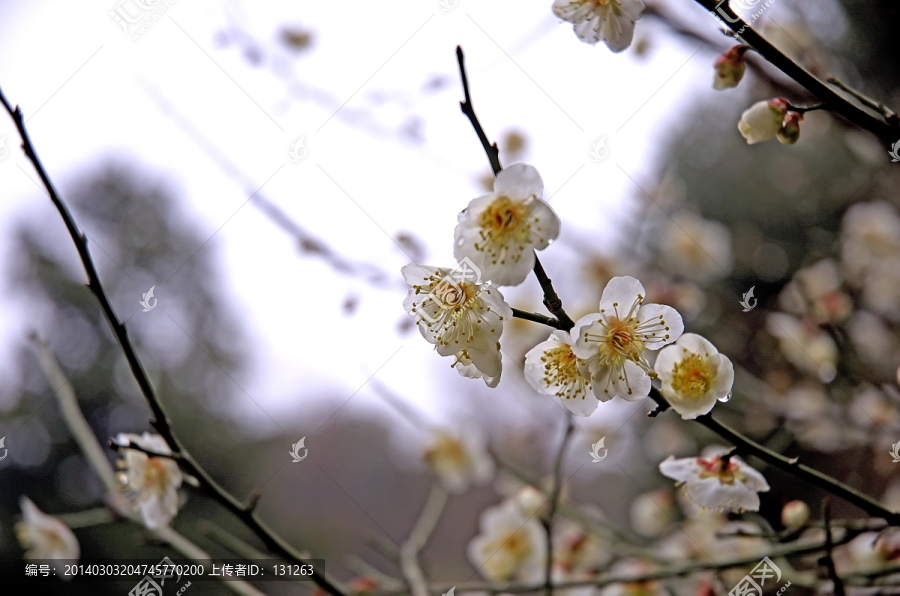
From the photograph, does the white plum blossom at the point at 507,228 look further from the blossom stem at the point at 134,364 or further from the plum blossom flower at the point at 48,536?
the plum blossom flower at the point at 48,536

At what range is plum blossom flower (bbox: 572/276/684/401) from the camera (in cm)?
56

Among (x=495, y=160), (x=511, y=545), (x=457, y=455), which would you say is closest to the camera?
(x=495, y=160)

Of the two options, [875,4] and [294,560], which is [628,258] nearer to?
[875,4]

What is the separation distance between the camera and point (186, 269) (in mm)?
4711

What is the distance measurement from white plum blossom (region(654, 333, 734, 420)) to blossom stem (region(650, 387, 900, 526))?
1.0 inches

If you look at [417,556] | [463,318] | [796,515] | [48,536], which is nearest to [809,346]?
[796,515]

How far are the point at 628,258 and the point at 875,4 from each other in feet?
3.49

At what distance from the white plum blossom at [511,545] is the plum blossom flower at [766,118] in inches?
39.6

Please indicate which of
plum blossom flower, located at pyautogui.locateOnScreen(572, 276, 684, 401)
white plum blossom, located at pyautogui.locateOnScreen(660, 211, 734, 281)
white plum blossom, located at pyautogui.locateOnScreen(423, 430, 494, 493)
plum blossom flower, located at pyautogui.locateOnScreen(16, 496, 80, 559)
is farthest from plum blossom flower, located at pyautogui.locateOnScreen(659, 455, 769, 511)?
white plum blossom, located at pyautogui.locateOnScreen(660, 211, 734, 281)

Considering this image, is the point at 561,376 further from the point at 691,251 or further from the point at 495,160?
the point at 691,251

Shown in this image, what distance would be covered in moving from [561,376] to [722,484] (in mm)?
274

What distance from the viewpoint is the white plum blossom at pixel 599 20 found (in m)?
0.71

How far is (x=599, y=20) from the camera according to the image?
72 cm

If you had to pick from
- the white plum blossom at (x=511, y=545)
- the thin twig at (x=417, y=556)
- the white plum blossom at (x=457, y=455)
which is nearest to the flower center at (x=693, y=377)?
the thin twig at (x=417, y=556)
